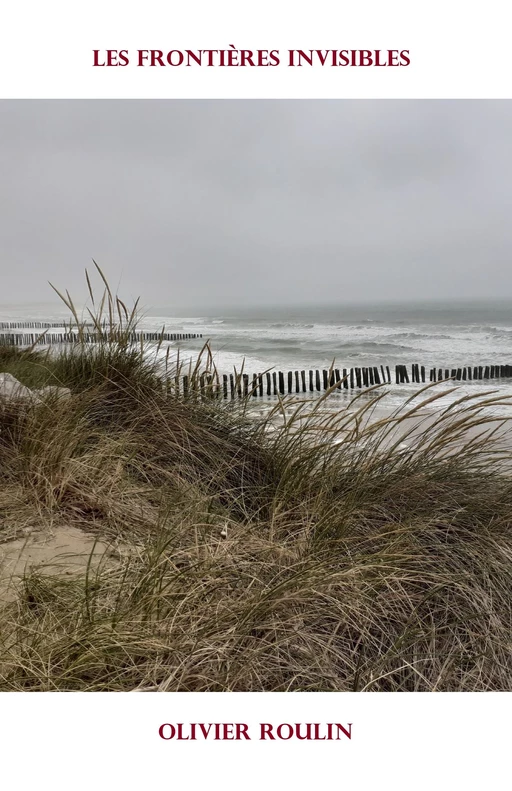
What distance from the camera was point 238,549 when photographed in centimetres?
218

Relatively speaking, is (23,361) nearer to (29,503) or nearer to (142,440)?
(142,440)

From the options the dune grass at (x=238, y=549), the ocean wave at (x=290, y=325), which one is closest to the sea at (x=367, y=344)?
the ocean wave at (x=290, y=325)

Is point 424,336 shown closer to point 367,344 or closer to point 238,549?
point 367,344

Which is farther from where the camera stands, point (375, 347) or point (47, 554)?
point (375, 347)

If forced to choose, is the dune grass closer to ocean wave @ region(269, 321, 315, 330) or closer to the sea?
the sea

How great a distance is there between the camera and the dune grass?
1626 millimetres

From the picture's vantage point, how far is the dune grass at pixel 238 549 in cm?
163

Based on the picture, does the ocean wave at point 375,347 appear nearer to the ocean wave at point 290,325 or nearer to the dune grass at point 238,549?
the ocean wave at point 290,325

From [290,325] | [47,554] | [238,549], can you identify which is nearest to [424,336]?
[290,325]

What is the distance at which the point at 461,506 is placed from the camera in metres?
2.78

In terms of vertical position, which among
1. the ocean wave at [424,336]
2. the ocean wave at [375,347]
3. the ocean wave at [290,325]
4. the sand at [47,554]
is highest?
the ocean wave at [290,325]

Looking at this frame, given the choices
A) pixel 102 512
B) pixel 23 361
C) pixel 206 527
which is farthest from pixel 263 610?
pixel 23 361

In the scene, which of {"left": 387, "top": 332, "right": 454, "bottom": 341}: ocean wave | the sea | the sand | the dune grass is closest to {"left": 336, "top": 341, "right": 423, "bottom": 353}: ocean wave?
the sea

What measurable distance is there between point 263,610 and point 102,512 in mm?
1139
